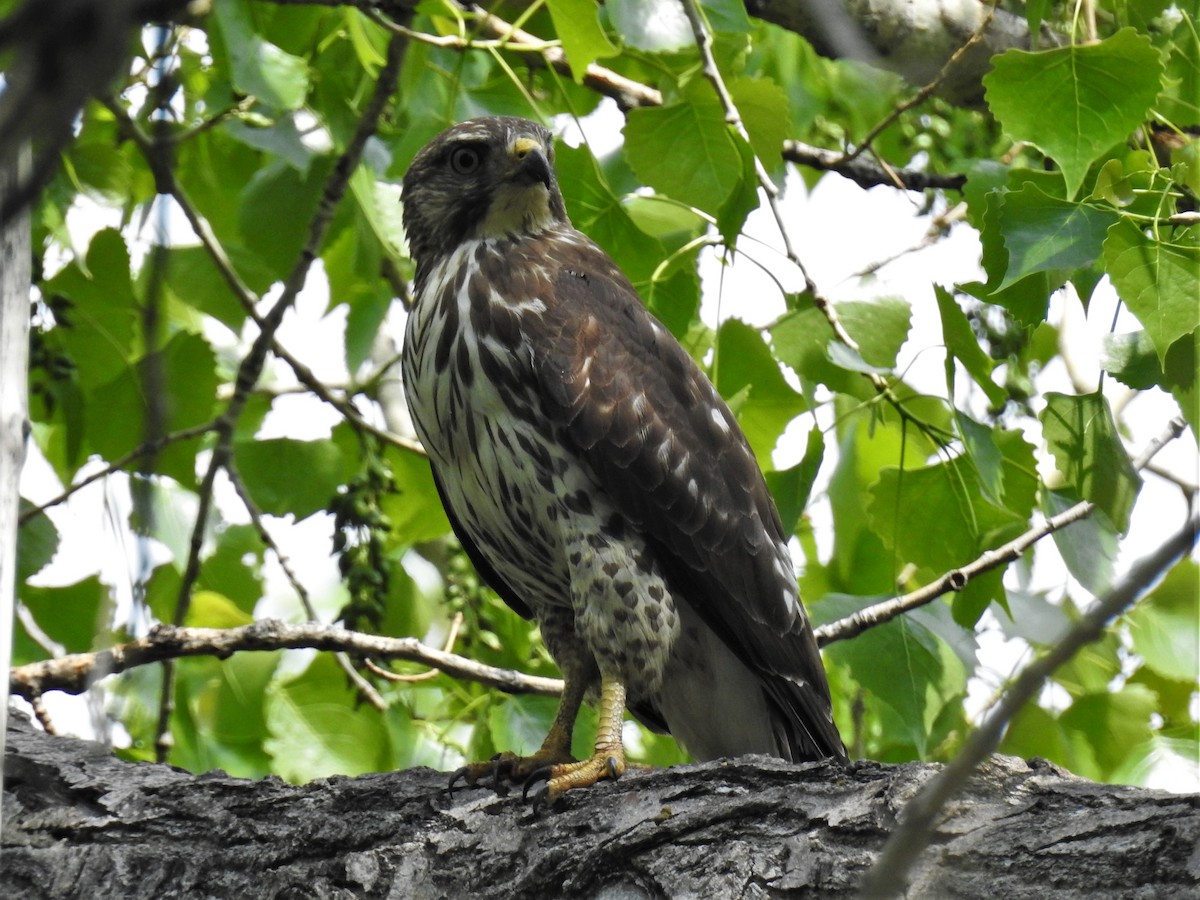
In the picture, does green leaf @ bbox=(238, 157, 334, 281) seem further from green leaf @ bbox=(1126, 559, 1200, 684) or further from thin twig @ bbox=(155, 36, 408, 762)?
green leaf @ bbox=(1126, 559, 1200, 684)

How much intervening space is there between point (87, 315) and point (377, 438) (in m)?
1.07

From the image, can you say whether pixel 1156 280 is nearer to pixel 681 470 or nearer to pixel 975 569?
pixel 975 569

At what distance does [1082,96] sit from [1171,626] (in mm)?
2159

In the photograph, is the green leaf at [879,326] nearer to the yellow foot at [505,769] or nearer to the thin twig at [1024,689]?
the yellow foot at [505,769]

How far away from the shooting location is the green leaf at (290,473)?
4.60 meters

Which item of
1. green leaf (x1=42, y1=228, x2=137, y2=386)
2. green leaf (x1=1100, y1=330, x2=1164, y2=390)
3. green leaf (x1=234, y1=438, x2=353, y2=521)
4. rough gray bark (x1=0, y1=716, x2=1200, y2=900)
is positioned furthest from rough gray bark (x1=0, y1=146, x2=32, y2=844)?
green leaf (x1=234, y1=438, x2=353, y2=521)

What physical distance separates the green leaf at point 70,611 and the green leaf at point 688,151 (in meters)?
2.42

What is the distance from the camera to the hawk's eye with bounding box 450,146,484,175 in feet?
13.4

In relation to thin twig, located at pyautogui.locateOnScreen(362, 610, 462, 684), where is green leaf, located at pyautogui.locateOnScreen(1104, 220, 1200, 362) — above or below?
above

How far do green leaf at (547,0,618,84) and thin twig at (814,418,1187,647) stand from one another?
1.70 metres

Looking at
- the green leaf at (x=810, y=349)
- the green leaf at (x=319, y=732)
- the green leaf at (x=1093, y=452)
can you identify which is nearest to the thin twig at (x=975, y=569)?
the green leaf at (x=1093, y=452)

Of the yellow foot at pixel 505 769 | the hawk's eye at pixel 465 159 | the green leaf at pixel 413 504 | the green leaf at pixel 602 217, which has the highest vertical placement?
the hawk's eye at pixel 465 159

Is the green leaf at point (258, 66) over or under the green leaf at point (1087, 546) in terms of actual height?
over

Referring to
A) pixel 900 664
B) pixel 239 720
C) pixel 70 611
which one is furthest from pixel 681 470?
pixel 70 611
